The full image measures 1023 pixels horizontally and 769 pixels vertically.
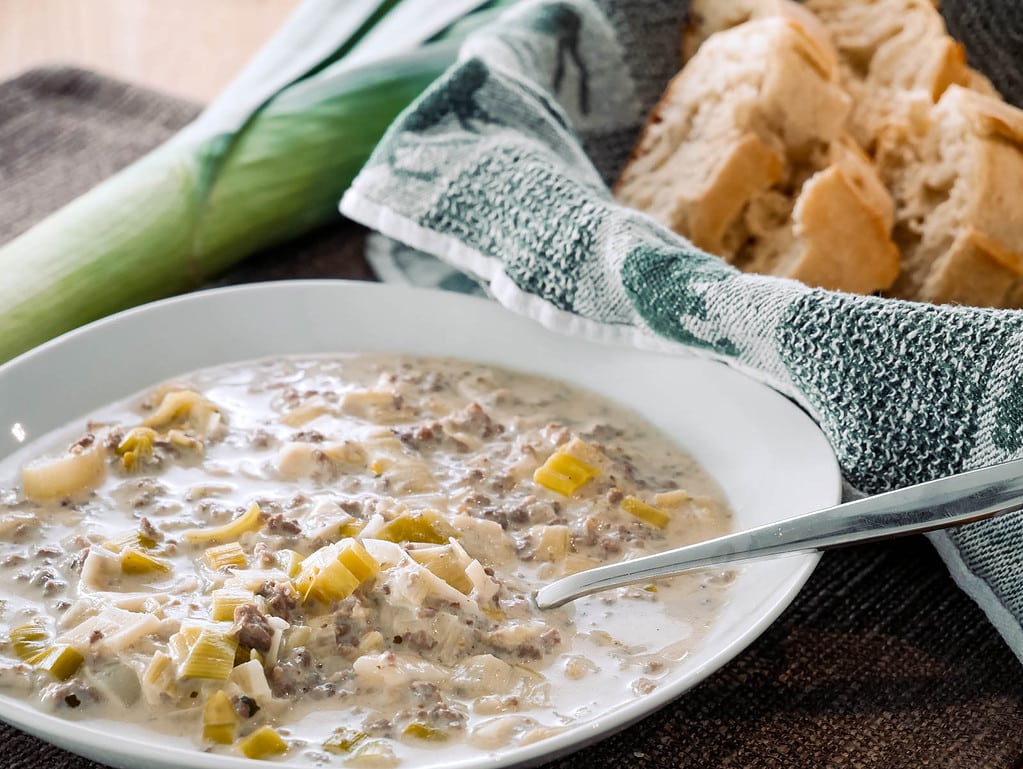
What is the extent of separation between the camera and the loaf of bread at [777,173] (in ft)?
8.45

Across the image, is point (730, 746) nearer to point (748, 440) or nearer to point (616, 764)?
point (616, 764)

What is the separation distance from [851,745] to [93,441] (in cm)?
142

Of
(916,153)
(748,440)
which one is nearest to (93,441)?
(748,440)

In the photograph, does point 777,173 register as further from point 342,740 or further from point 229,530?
point 342,740

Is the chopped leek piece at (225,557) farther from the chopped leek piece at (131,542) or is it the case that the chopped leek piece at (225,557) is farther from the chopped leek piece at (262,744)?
the chopped leek piece at (262,744)

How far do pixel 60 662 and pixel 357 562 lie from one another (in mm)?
442

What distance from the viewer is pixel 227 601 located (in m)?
1.80

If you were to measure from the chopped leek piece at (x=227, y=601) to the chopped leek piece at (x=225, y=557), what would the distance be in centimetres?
A: 11

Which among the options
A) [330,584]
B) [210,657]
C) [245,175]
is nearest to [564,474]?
[330,584]

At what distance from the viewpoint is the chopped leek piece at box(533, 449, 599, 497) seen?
218cm

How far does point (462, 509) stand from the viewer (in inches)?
83.0

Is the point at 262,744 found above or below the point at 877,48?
below

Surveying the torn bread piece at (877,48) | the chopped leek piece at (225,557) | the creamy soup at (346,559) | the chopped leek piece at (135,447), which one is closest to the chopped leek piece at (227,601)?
the creamy soup at (346,559)

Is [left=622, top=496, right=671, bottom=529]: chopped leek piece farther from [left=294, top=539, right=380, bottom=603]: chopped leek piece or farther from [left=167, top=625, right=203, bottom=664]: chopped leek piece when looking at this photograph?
[left=167, top=625, right=203, bottom=664]: chopped leek piece
